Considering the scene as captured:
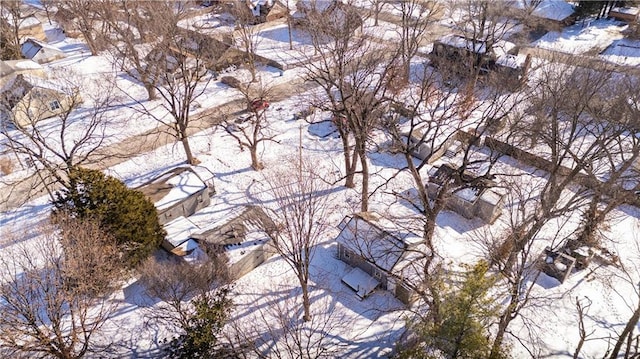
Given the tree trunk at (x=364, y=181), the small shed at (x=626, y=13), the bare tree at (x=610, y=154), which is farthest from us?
the small shed at (x=626, y=13)

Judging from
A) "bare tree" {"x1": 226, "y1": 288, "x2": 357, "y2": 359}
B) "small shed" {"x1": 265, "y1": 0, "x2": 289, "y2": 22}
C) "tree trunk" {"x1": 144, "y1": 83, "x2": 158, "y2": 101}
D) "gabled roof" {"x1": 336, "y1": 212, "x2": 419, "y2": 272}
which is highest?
"small shed" {"x1": 265, "y1": 0, "x2": 289, "y2": 22}

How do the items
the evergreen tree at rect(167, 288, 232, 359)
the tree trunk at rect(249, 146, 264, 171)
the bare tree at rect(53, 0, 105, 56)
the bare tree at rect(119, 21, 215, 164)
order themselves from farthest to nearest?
the bare tree at rect(53, 0, 105, 56)
the tree trunk at rect(249, 146, 264, 171)
the bare tree at rect(119, 21, 215, 164)
the evergreen tree at rect(167, 288, 232, 359)

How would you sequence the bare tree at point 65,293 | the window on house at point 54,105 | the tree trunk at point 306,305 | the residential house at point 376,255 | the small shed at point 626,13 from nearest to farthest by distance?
1. the bare tree at point 65,293
2. the tree trunk at point 306,305
3. the residential house at point 376,255
4. the window on house at point 54,105
5. the small shed at point 626,13

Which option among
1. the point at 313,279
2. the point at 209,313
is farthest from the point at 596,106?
the point at 209,313

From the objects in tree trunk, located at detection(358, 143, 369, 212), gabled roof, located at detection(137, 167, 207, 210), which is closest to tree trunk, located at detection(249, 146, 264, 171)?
gabled roof, located at detection(137, 167, 207, 210)

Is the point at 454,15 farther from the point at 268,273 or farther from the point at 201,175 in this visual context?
the point at 268,273

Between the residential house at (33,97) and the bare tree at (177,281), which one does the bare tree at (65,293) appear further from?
the residential house at (33,97)

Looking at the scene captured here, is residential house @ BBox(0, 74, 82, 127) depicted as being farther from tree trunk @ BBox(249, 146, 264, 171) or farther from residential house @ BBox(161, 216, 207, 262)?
residential house @ BBox(161, 216, 207, 262)

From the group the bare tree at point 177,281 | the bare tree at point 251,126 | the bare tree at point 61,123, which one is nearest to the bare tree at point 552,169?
the bare tree at point 177,281
